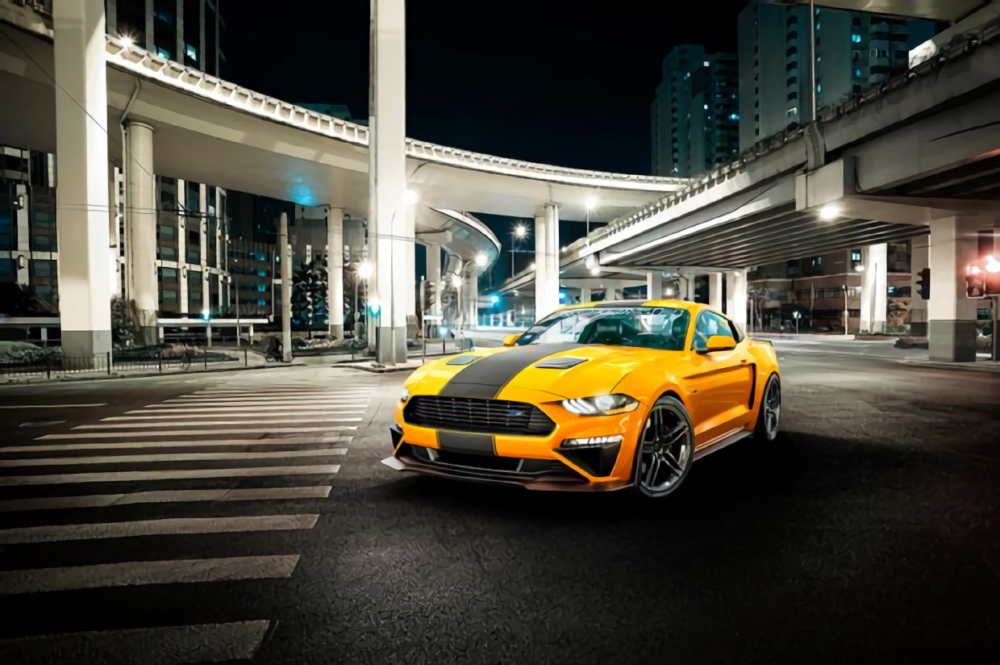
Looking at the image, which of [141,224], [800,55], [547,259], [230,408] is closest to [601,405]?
[230,408]

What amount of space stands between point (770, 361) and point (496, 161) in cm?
3903

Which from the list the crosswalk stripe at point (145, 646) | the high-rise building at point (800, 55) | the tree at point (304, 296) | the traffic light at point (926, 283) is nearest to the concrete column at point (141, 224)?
the tree at point (304, 296)

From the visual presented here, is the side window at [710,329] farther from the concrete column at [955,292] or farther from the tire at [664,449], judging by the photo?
the concrete column at [955,292]

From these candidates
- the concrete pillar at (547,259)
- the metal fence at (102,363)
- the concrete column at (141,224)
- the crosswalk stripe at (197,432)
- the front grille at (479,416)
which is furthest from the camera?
the concrete pillar at (547,259)

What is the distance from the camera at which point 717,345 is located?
18.0 ft

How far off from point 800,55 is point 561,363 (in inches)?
4956

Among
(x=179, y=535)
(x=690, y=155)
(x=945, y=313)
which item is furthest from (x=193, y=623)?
(x=690, y=155)

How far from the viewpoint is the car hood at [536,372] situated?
14.2 ft

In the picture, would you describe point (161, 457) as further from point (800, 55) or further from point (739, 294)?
point (800, 55)

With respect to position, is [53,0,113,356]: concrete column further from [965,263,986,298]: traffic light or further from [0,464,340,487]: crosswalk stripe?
[965,263,986,298]: traffic light

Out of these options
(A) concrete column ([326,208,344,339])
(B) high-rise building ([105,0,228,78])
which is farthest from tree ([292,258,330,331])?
(B) high-rise building ([105,0,228,78])

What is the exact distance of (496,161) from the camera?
4353 centimetres

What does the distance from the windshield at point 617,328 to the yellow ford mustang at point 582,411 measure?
0.10 ft

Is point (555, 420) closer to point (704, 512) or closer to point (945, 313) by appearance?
point (704, 512)
